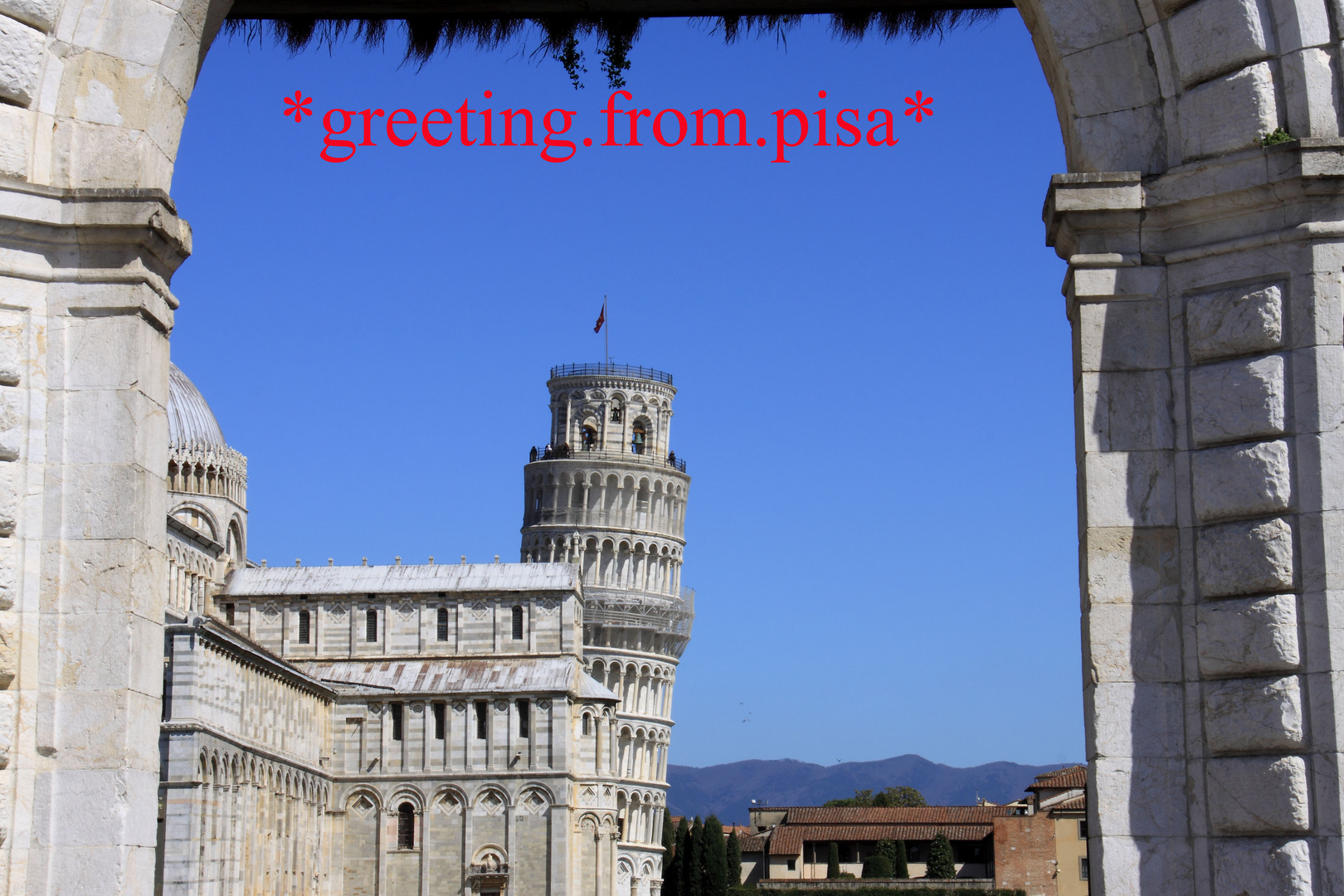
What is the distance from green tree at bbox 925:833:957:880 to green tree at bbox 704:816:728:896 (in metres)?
11.9

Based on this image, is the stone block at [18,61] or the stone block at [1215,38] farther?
the stone block at [18,61]

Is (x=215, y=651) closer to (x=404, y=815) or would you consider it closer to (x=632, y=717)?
(x=404, y=815)

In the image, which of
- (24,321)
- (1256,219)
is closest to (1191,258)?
(1256,219)

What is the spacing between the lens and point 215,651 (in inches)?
1844

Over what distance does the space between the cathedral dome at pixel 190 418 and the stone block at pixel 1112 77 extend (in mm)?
57624

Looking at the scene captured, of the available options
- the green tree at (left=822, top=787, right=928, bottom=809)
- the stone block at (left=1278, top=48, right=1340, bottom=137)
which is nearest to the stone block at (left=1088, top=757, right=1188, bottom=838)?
the stone block at (left=1278, top=48, right=1340, bottom=137)

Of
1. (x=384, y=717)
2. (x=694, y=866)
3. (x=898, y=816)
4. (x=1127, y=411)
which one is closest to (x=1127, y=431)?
(x=1127, y=411)

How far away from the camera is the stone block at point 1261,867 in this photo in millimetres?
7844

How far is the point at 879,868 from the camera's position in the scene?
87.3 m

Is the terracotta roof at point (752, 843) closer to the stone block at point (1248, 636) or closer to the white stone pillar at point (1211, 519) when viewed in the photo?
the white stone pillar at point (1211, 519)

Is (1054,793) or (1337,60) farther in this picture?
(1054,793)

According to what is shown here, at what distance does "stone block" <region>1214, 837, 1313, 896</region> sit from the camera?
25.7 ft

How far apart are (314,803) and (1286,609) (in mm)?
52163

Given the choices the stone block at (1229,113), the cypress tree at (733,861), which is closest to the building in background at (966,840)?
the cypress tree at (733,861)
